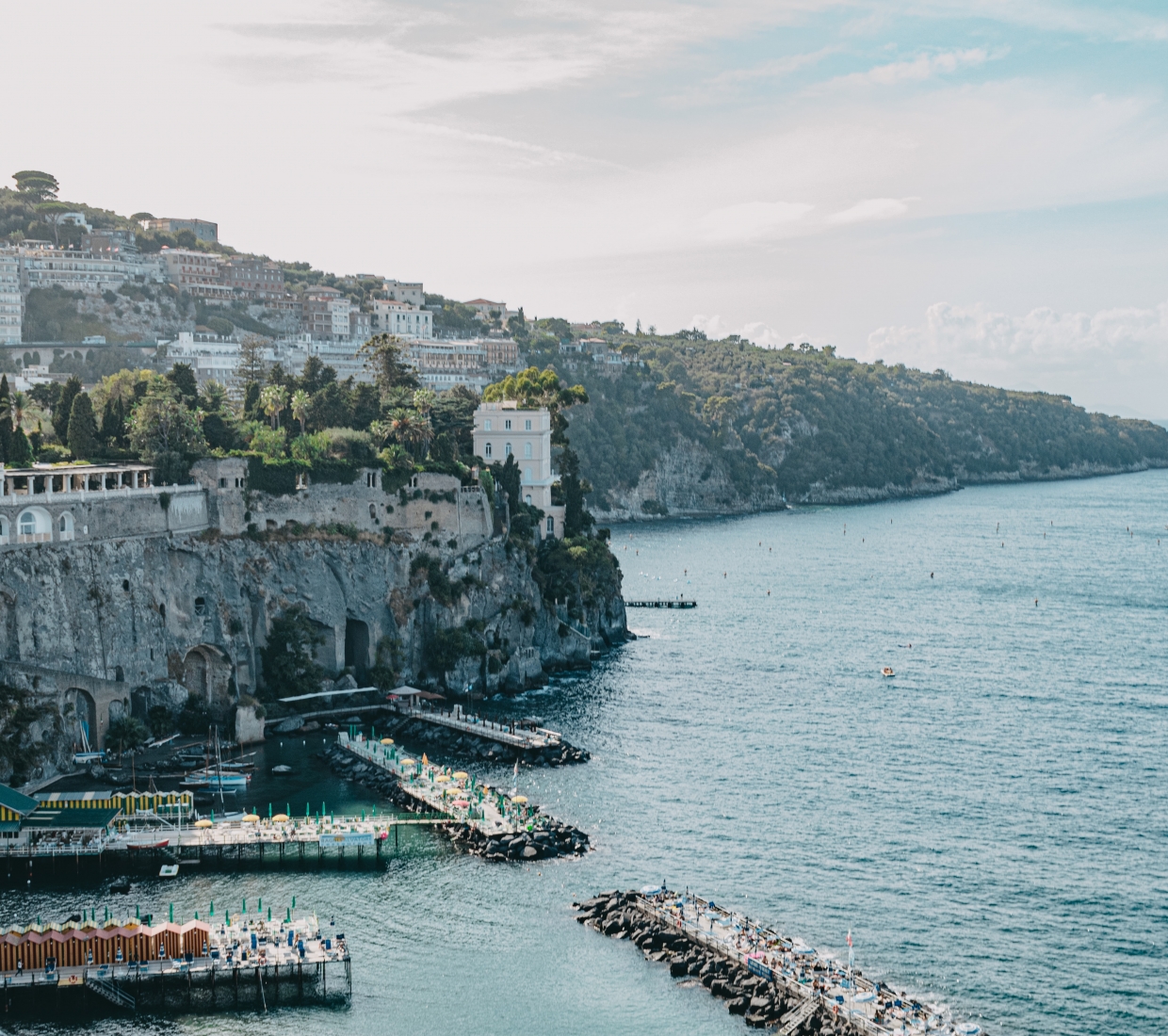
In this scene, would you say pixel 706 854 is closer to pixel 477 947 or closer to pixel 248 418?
pixel 477 947

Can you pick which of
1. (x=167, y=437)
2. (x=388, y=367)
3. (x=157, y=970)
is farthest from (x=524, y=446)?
(x=157, y=970)

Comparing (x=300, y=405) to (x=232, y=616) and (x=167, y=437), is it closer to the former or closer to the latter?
(x=167, y=437)

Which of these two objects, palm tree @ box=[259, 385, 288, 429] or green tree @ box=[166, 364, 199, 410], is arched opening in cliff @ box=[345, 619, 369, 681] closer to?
palm tree @ box=[259, 385, 288, 429]

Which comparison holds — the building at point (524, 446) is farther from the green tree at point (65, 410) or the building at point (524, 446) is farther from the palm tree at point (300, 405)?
the green tree at point (65, 410)

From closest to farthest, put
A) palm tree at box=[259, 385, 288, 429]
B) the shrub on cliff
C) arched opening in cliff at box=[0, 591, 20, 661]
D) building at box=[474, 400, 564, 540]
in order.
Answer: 1. arched opening in cliff at box=[0, 591, 20, 661]
2. palm tree at box=[259, 385, 288, 429]
3. the shrub on cliff
4. building at box=[474, 400, 564, 540]

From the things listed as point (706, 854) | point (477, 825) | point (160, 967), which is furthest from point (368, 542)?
point (160, 967)

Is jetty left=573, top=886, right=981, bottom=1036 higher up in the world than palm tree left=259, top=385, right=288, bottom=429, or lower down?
lower down

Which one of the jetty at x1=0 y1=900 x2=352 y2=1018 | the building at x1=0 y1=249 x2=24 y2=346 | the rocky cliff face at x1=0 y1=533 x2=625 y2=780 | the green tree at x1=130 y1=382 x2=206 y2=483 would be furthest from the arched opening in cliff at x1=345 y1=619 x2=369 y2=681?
the building at x1=0 y1=249 x2=24 y2=346
